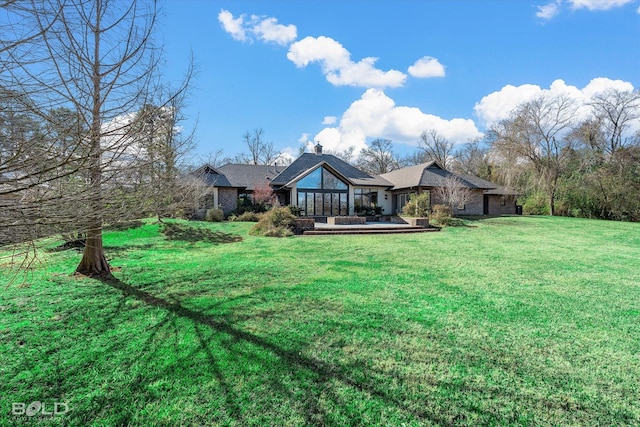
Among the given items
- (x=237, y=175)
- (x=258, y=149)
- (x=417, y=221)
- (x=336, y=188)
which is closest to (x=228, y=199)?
(x=237, y=175)

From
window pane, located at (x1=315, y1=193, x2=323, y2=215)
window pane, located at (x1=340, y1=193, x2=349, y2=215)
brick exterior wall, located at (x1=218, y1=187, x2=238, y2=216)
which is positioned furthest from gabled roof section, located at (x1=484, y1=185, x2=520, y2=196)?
brick exterior wall, located at (x1=218, y1=187, x2=238, y2=216)

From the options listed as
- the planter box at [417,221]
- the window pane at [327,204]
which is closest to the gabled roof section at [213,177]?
the window pane at [327,204]

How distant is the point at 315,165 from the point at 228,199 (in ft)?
26.6

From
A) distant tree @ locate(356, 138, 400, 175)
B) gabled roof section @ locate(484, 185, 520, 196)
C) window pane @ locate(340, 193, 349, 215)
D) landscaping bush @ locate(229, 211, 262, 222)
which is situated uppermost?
distant tree @ locate(356, 138, 400, 175)

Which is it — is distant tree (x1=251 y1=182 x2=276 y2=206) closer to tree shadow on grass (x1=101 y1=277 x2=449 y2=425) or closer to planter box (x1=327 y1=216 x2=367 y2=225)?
planter box (x1=327 y1=216 x2=367 y2=225)

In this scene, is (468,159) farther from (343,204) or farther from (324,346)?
(324,346)

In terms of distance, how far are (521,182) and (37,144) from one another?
34.5m

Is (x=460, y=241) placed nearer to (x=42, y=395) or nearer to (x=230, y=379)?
(x=230, y=379)

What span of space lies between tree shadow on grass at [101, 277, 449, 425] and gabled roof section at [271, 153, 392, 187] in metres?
19.8

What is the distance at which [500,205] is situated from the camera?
94.3 feet

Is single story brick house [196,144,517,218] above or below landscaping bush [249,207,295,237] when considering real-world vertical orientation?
above

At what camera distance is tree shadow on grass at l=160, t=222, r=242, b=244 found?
13938mm

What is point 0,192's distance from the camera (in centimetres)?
206

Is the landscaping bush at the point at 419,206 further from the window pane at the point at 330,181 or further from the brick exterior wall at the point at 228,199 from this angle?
the brick exterior wall at the point at 228,199
